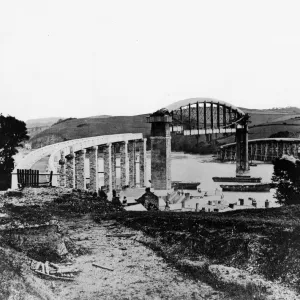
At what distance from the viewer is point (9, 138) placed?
145 ft

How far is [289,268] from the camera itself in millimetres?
13297

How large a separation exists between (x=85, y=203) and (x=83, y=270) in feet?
31.0

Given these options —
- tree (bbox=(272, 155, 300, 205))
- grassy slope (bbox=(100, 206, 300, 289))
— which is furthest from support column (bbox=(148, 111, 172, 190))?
grassy slope (bbox=(100, 206, 300, 289))

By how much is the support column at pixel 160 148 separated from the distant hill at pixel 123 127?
148 ft

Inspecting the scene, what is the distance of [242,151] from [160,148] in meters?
29.4

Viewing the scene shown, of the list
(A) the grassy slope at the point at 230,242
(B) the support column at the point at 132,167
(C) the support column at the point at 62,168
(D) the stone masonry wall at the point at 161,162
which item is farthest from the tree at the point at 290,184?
(B) the support column at the point at 132,167

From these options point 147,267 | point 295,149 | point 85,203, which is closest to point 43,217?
point 85,203

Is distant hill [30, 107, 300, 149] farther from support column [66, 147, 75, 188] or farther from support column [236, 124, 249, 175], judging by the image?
support column [66, 147, 75, 188]

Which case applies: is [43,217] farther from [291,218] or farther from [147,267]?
[291,218]

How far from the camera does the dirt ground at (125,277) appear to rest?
1112 centimetres

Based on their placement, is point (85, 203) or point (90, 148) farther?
point (90, 148)

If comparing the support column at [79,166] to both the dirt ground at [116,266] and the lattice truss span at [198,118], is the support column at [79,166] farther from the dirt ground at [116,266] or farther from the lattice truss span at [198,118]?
the dirt ground at [116,266]

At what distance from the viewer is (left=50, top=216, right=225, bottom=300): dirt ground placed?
1112 centimetres

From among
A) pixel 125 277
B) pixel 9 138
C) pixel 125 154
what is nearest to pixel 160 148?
pixel 125 154
